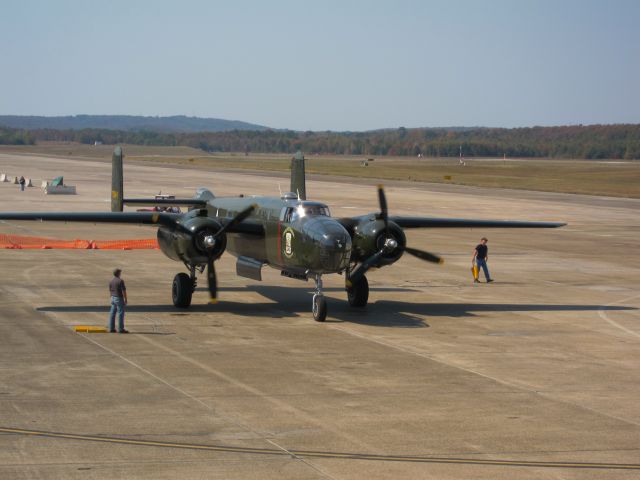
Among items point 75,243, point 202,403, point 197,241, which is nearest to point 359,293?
point 197,241

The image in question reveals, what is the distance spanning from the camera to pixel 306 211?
91.7ft

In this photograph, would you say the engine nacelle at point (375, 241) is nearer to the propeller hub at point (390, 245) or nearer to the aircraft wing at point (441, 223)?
the propeller hub at point (390, 245)

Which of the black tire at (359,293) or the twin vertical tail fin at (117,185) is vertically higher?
the twin vertical tail fin at (117,185)

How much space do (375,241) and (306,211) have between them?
7.02 feet

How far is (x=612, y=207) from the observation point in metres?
78.6

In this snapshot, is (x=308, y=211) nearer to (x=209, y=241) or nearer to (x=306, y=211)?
(x=306, y=211)

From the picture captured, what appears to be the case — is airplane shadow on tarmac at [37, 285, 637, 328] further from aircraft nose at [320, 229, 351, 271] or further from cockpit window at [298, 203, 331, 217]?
cockpit window at [298, 203, 331, 217]

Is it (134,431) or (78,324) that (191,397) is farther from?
(78,324)

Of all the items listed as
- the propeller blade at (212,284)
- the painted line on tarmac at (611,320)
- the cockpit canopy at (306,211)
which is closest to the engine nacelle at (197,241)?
the propeller blade at (212,284)

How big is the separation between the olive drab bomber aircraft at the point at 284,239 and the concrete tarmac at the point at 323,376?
113 cm

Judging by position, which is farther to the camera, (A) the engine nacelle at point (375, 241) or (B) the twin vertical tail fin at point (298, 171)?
(B) the twin vertical tail fin at point (298, 171)

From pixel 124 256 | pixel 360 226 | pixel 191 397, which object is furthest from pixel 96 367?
pixel 124 256

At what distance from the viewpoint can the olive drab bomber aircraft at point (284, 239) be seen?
26.7m

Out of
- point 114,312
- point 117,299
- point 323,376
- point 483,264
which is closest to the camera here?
point 323,376
